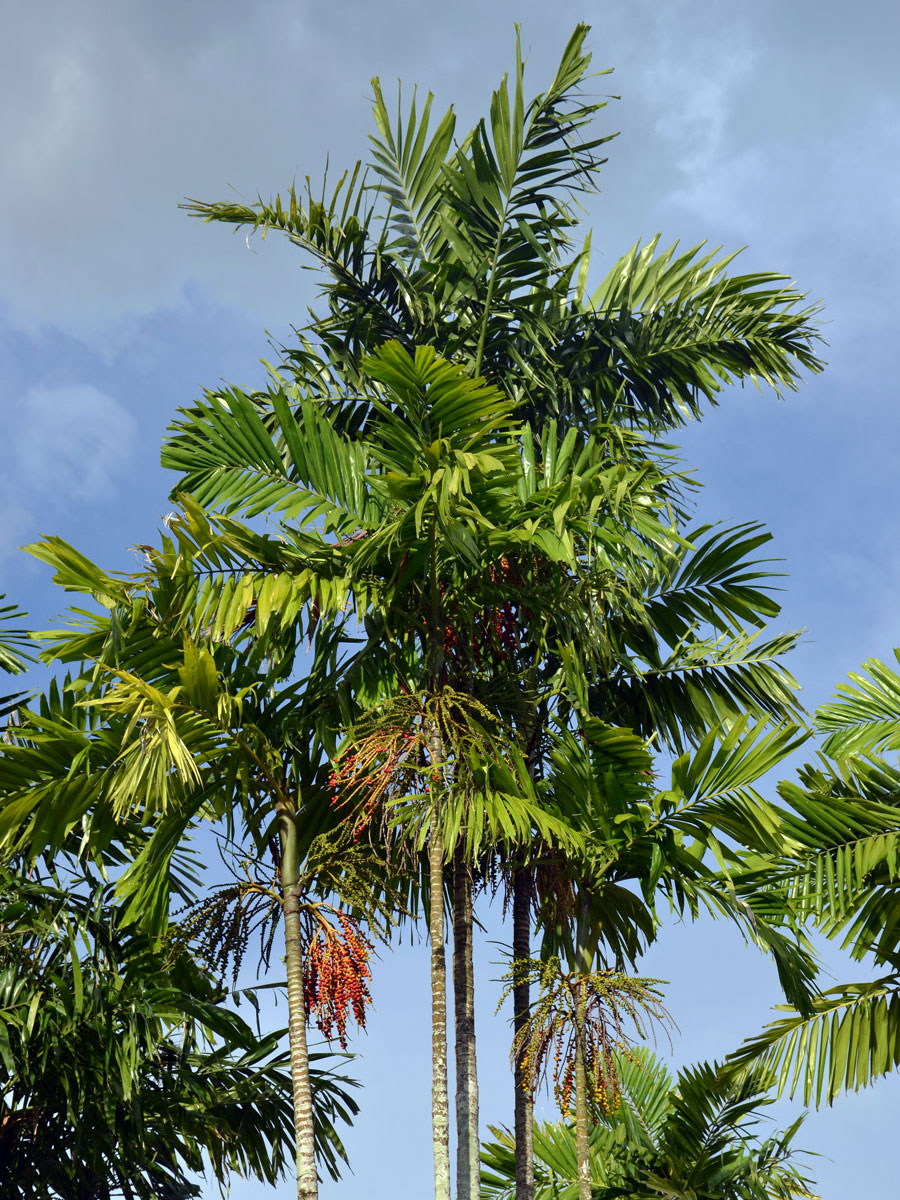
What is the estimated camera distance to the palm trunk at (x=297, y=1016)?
8352 millimetres

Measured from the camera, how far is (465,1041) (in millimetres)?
9477

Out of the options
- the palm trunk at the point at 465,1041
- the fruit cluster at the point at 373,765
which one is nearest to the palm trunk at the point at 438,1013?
the fruit cluster at the point at 373,765

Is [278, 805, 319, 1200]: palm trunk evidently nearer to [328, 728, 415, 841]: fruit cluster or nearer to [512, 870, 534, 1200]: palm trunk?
[328, 728, 415, 841]: fruit cluster

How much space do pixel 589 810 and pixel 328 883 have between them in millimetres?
1631

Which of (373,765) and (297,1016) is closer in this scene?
(297,1016)

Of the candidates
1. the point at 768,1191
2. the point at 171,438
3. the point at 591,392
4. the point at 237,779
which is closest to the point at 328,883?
the point at 237,779

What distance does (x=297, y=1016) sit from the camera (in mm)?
8641

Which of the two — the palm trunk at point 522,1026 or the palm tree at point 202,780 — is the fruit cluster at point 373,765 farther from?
the palm trunk at point 522,1026

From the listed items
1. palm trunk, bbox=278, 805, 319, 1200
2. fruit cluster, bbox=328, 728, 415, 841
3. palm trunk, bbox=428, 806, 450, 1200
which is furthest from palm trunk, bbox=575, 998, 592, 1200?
fruit cluster, bbox=328, 728, 415, 841

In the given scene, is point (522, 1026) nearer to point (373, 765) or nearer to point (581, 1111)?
point (581, 1111)

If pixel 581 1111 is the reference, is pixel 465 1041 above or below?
above

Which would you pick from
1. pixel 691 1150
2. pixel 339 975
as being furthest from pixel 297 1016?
pixel 691 1150

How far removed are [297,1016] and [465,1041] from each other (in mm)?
1344

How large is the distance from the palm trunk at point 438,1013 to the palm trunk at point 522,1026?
1159 millimetres
